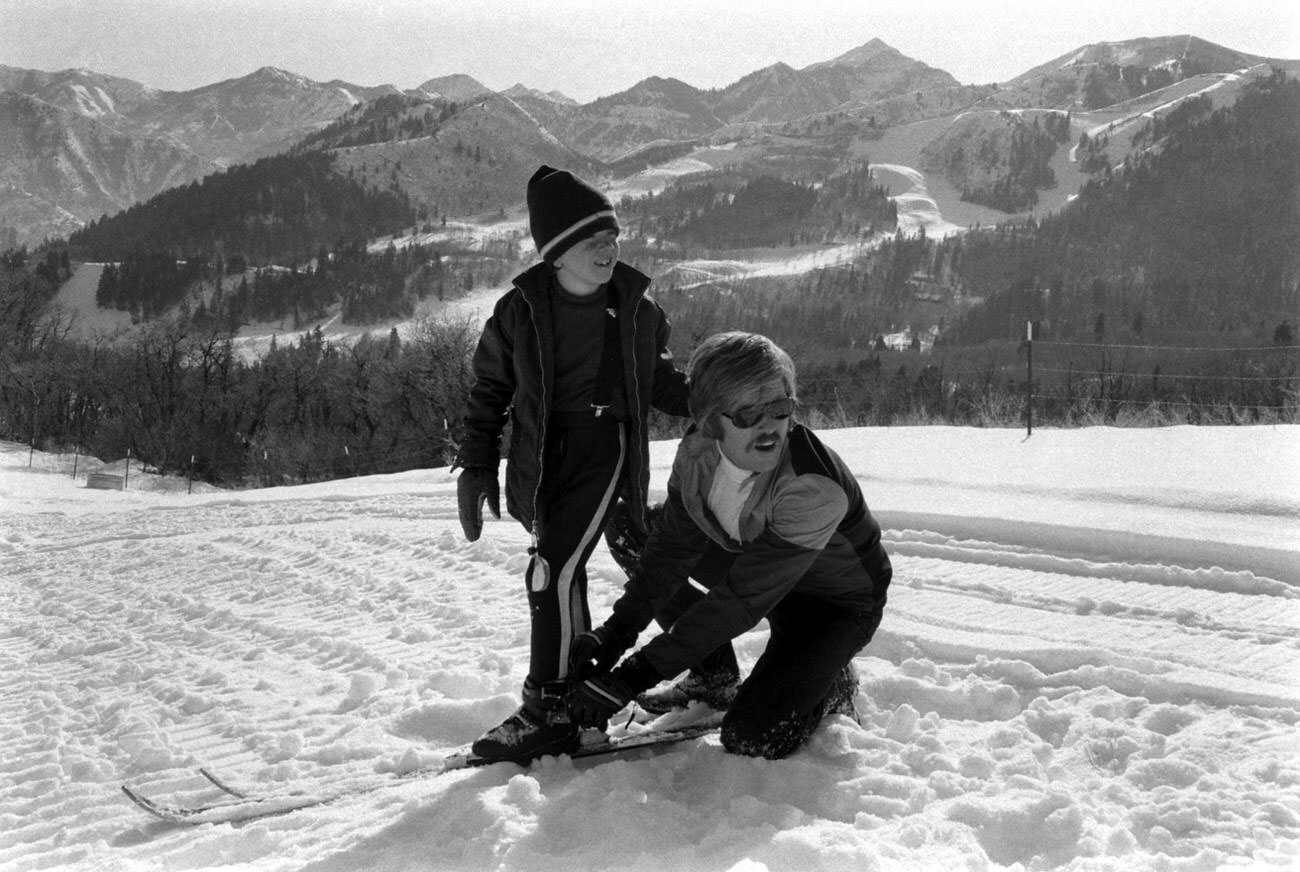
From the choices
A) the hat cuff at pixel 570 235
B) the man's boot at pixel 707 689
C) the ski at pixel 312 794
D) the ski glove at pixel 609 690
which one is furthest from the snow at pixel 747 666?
the hat cuff at pixel 570 235

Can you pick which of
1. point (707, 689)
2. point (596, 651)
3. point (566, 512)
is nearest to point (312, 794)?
point (596, 651)

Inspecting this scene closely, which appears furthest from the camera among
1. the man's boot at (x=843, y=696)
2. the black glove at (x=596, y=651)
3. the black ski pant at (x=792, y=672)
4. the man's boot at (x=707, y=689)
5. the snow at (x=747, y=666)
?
the man's boot at (x=707, y=689)

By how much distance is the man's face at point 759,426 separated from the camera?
2.84m

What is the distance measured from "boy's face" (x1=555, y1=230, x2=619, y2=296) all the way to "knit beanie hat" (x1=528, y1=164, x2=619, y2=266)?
0.07 ft

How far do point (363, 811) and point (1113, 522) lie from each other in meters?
4.55

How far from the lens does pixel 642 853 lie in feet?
8.36

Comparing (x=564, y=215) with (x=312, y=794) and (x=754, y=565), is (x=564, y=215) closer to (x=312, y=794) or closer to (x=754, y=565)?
(x=754, y=565)

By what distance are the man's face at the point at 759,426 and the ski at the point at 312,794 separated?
1.00 m

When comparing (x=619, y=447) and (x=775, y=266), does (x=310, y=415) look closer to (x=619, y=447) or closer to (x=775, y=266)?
(x=619, y=447)

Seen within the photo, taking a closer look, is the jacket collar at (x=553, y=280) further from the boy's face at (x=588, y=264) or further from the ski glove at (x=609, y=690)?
the ski glove at (x=609, y=690)

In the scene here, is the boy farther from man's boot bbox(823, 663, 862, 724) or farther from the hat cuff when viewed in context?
man's boot bbox(823, 663, 862, 724)

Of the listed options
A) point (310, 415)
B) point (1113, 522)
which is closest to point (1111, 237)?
point (310, 415)

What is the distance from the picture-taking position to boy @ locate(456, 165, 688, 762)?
321 centimetres

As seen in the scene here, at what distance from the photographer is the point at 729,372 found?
287 centimetres
